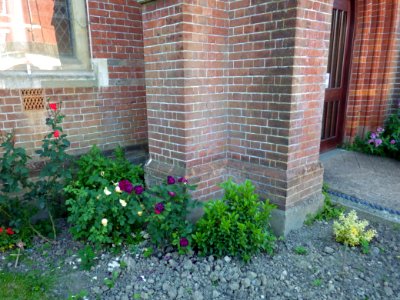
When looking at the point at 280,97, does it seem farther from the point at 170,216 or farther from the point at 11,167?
the point at 11,167

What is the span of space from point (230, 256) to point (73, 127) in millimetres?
2609

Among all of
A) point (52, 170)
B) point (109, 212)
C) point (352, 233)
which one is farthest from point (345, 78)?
point (52, 170)

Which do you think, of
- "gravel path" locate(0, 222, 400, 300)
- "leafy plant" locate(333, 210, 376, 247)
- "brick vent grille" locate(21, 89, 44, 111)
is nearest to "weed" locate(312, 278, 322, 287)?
"gravel path" locate(0, 222, 400, 300)

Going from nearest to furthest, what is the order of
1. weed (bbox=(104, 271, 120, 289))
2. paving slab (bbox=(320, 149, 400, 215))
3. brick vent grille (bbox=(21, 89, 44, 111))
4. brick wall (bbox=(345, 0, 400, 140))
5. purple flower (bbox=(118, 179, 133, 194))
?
weed (bbox=(104, 271, 120, 289))
purple flower (bbox=(118, 179, 133, 194))
brick vent grille (bbox=(21, 89, 44, 111))
paving slab (bbox=(320, 149, 400, 215))
brick wall (bbox=(345, 0, 400, 140))

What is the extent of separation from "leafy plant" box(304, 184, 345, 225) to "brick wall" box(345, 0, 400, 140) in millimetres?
2666

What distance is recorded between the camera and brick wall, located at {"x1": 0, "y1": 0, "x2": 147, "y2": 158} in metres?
3.68

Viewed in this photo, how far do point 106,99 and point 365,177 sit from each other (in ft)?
12.9

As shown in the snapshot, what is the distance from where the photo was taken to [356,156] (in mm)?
5469

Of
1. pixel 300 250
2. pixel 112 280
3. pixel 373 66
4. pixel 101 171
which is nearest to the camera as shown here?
pixel 112 280

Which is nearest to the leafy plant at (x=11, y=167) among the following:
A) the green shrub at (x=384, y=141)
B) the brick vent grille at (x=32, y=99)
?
the brick vent grille at (x=32, y=99)

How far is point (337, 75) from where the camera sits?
5.51m

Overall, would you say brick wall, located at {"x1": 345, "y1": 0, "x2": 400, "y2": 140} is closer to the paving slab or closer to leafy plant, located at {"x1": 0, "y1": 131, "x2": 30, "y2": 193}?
the paving slab

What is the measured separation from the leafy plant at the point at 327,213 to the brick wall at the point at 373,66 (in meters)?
2.67

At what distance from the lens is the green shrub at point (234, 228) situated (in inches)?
108
